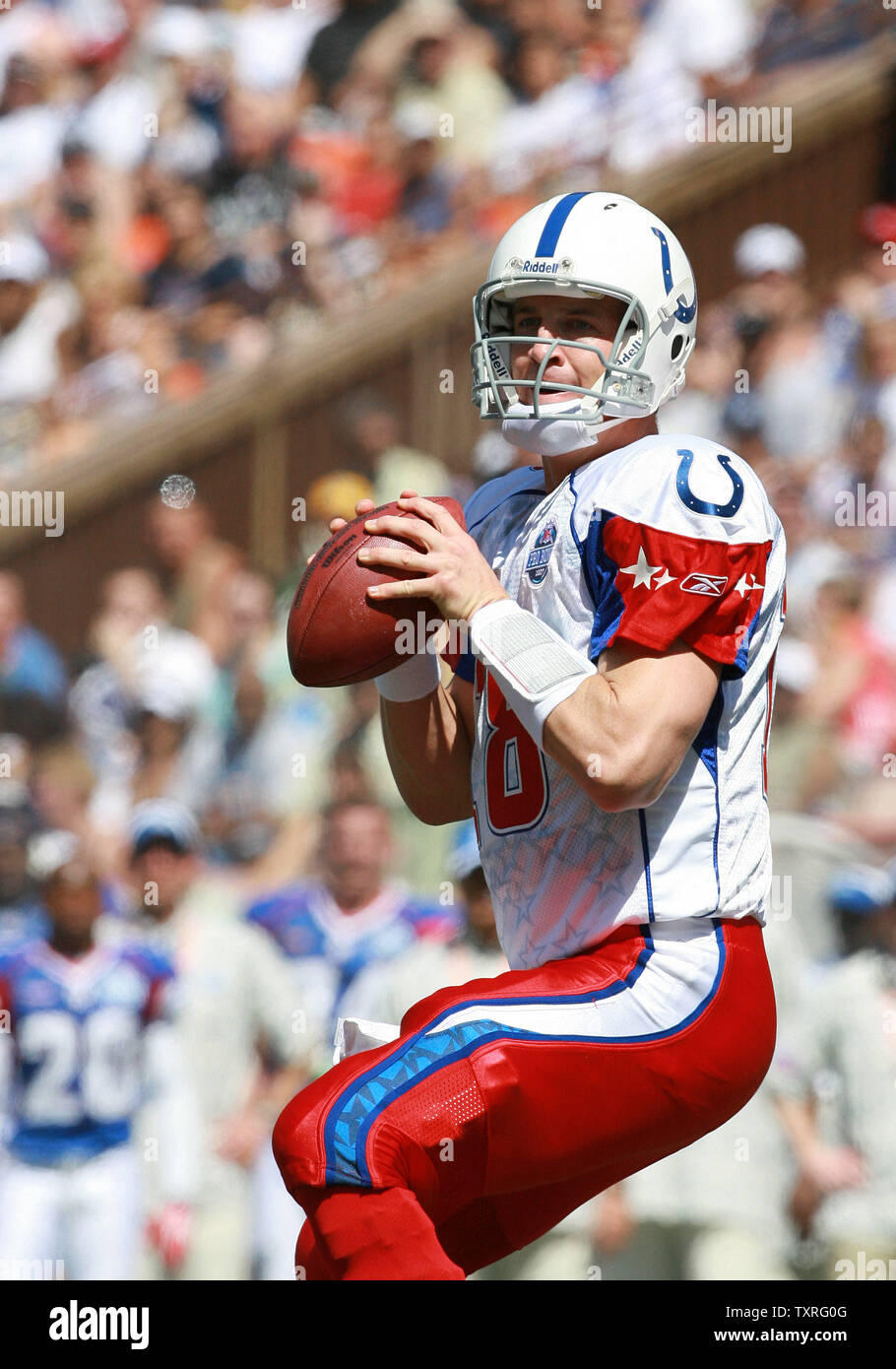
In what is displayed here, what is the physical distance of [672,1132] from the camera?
8.29 ft

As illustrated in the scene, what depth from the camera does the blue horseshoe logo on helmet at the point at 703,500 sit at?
2520mm

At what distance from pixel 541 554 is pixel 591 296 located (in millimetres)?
430

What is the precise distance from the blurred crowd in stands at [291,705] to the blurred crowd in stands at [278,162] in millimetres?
16

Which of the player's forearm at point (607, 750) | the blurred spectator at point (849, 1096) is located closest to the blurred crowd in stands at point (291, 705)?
the blurred spectator at point (849, 1096)

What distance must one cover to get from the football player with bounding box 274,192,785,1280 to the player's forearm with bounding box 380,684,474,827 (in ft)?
0.40

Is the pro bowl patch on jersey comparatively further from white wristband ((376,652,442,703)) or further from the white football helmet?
white wristband ((376,652,442,703))

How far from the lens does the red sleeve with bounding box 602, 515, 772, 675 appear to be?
2447 mm

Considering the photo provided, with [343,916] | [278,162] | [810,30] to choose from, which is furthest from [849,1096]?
[278,162]

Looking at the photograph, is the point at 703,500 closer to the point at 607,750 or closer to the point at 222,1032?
the point at 607,750

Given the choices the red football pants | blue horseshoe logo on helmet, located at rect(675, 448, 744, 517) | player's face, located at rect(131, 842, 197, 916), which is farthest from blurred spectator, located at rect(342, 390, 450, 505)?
the red football pants

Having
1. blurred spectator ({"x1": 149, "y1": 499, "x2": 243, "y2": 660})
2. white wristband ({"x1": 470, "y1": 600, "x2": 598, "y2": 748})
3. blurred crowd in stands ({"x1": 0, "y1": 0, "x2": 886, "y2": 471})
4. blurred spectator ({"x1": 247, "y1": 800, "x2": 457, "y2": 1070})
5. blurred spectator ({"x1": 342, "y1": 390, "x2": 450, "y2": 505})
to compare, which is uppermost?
blurred crowd in stands ({"x1": 0, "y1": 0, "x2": 886, "y2": 471})

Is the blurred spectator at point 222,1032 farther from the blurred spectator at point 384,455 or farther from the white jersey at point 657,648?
the white jersey at point 657,648

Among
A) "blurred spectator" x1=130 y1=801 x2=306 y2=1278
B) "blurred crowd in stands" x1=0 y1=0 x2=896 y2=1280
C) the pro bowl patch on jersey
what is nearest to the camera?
the pro bowl patch on jersey

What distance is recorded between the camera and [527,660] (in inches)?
97.5
